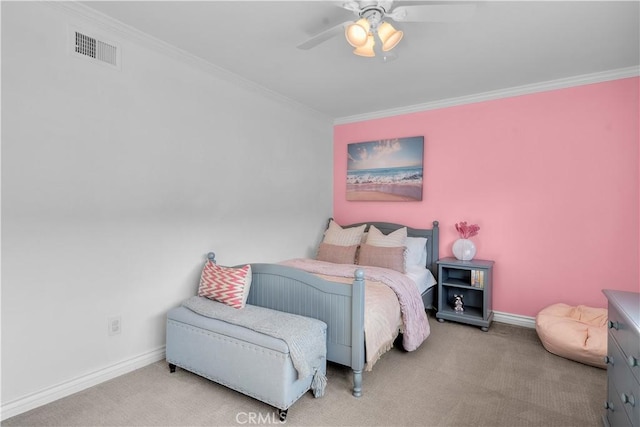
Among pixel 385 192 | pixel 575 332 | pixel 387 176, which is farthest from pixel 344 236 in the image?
pixel 575 332

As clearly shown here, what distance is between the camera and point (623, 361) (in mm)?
1486

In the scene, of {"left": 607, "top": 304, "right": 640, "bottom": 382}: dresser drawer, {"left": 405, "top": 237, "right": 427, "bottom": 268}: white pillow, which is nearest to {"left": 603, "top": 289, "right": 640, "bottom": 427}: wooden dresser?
{"left": 607, "top": 304, "right": 640, "bottom": 382}: dresser drawer

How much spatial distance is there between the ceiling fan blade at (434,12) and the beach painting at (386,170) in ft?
7.38

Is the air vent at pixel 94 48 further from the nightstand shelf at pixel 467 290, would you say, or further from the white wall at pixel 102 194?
the nightstand shelf at pixel 467 290

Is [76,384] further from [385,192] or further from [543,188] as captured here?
[543,188]

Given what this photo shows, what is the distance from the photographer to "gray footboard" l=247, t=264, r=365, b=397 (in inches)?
85.9

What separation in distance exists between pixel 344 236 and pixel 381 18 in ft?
8.21

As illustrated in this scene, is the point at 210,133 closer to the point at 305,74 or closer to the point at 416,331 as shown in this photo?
the point at 305,74

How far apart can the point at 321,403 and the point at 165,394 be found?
1.01 meters

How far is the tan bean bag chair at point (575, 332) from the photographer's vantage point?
2521mm

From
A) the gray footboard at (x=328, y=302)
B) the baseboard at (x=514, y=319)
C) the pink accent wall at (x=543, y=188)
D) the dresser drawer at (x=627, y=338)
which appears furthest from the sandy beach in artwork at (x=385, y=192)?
the dresser drawer at (x=627, y=338)

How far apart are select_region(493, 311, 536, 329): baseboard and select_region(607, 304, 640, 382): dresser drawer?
1.92m

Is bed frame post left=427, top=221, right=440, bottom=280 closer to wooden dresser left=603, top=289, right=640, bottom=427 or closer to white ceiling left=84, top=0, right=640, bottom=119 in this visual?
white ceiling left=84, top=0, right=640, bottom=119

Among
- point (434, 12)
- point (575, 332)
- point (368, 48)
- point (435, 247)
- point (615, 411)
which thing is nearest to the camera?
point (615, 411)
